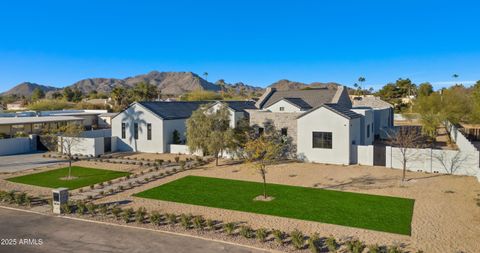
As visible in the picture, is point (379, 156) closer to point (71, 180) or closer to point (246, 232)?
point (246, 232)

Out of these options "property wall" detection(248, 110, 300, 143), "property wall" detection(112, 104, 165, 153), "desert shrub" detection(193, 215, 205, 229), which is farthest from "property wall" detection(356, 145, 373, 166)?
"property wall" detection(112, 104, 165, 153)

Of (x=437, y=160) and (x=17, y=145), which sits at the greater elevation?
(x=17, y=145)

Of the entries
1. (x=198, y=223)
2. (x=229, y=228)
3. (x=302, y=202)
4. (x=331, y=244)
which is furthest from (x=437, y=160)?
(x=198, y=223)

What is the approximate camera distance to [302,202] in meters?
18.5

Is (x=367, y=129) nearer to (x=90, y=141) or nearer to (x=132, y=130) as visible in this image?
(x=132, y=130)

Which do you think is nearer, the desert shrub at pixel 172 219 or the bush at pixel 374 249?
the bush at pixel 374 249

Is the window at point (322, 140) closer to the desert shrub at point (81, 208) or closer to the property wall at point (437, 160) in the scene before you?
the property wall at point (437, 160)

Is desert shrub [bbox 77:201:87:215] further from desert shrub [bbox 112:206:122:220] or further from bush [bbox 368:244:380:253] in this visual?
bush [bbox 368:244:380:253]

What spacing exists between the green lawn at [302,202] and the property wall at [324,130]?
8.17 meters

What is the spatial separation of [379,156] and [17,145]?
3740 centimetres

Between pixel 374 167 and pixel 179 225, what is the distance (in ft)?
57.5

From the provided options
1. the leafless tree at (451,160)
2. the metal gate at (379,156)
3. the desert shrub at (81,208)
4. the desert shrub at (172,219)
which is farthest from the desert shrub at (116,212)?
the leafless tree at (451,160)

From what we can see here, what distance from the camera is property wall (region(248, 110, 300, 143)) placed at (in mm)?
31016

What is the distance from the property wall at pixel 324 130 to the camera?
2797 centimetres
